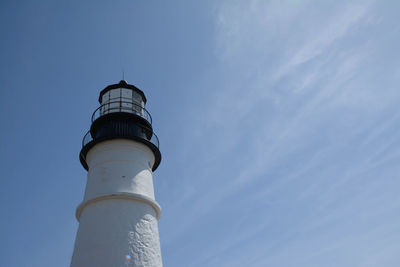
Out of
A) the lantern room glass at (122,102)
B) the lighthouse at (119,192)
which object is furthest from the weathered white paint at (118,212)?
the lantern room glass at (122,102)

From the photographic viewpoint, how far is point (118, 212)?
9727mm

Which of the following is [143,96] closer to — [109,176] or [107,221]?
[109,176]

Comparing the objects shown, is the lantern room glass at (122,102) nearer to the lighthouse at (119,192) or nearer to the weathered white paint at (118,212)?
the lighthouse at (119,192)

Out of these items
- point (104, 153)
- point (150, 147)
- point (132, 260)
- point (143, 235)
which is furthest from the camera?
point (150, 147)

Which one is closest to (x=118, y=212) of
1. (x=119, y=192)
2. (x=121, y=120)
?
(x=119, y=192)

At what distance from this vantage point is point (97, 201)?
10.1m

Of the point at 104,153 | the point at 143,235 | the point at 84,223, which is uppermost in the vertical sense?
the point at 104,153

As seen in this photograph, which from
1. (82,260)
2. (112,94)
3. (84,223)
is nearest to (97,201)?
(84,223)

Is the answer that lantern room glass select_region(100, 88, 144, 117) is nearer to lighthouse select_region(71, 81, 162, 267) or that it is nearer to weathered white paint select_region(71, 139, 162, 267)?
lighthouse select_region(71, 81, 162, 267)

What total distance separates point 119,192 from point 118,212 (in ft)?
2.11

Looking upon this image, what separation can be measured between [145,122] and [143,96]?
6.24 feet

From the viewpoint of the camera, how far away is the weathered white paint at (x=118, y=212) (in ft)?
Answer: 29.9

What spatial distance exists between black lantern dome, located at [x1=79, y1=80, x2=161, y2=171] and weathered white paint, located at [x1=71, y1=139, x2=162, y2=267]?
0.30m

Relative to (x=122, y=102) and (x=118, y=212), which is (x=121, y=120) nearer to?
(x=122, y=102)
